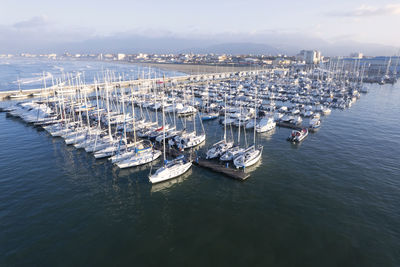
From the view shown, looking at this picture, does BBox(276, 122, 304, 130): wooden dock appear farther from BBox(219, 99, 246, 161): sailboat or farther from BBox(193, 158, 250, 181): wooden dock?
BBox(193, 158, 250, 181): wooden dock

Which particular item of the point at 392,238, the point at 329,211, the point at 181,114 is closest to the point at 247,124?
the point at 181,114

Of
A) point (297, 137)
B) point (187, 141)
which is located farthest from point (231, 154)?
point (297, 137)

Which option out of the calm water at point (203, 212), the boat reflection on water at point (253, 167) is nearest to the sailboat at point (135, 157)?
the calm water at point (203, 212)

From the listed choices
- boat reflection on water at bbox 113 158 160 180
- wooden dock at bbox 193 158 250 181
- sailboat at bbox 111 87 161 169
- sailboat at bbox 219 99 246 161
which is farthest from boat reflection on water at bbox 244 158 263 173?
sailboat at bbox 111 87 161 169

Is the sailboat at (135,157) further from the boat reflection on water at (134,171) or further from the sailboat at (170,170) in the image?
the sailboat at (170,170)

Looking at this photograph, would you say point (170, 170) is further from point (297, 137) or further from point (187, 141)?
point (297, 137)
